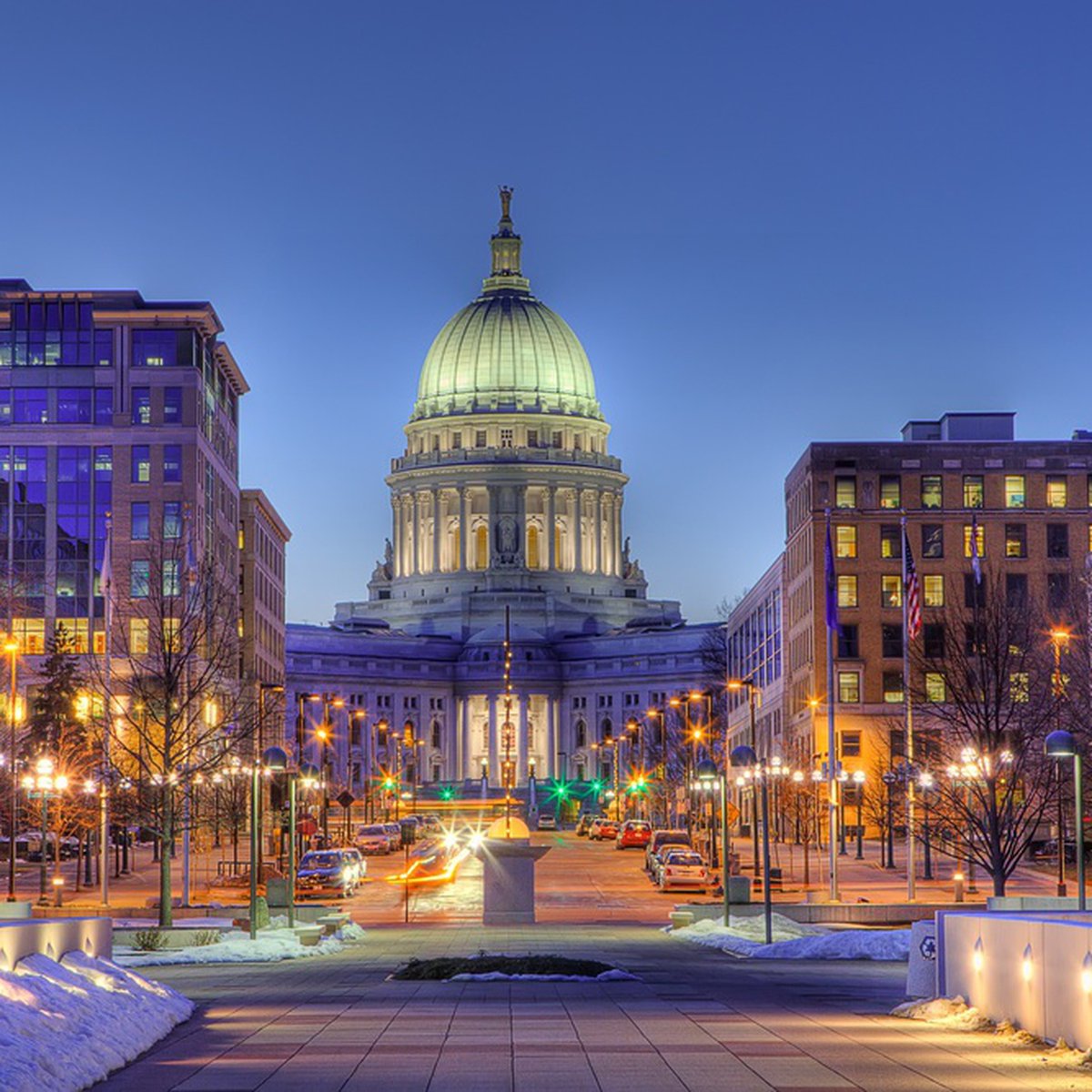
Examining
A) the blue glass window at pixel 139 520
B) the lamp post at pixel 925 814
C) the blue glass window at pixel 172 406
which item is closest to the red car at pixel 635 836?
the lamp post at pixel 925 814

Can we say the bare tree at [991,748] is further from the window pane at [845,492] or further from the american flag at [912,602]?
the window pane at [845,492]

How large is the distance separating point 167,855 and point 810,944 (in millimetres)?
15258

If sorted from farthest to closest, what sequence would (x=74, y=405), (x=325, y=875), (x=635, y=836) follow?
(x=74, y=405)
(x=635, y=836)
(x=325, y=875)

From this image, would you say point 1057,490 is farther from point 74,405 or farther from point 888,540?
point 74,405

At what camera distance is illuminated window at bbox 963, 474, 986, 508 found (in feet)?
438

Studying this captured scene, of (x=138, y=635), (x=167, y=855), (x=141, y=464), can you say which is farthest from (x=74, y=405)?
(x=167, y=855)

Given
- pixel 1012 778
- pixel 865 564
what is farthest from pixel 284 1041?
pixel 865 564

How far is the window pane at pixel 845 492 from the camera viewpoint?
13462 cm

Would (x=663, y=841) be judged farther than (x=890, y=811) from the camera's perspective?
Yes

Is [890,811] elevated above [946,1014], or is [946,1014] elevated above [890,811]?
[890,811]

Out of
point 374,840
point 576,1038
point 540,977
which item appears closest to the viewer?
point 576,1038

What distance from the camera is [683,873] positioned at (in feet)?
261

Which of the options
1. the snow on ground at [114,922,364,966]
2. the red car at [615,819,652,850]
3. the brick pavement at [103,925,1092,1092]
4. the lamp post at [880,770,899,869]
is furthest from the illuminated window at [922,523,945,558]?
the brick pavement at [103,925,1092,1092]

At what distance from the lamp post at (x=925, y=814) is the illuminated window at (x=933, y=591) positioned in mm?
35026
